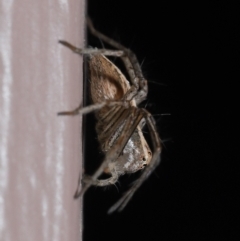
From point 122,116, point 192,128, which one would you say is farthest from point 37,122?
point 192,128

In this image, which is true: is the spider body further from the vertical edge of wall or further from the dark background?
the dark background

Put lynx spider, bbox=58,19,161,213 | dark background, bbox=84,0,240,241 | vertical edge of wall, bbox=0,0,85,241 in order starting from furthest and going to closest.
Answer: dark background, bbox=84,0,240,241 < lynx spider, bbox=58,19,161,213 < vertical edge of wall, bbox=0,0,85,241

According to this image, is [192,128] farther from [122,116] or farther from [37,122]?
[37,122]

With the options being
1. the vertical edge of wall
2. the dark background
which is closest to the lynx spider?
the vertical edge of wall

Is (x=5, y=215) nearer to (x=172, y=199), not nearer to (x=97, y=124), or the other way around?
(x=97, y=124)

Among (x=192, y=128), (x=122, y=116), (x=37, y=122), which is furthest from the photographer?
(x=192, y=128)

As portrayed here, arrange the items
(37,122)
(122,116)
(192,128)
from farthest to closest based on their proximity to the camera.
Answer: (192,128), (122,116), (37,122)

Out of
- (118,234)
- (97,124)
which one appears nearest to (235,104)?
(118,234)
